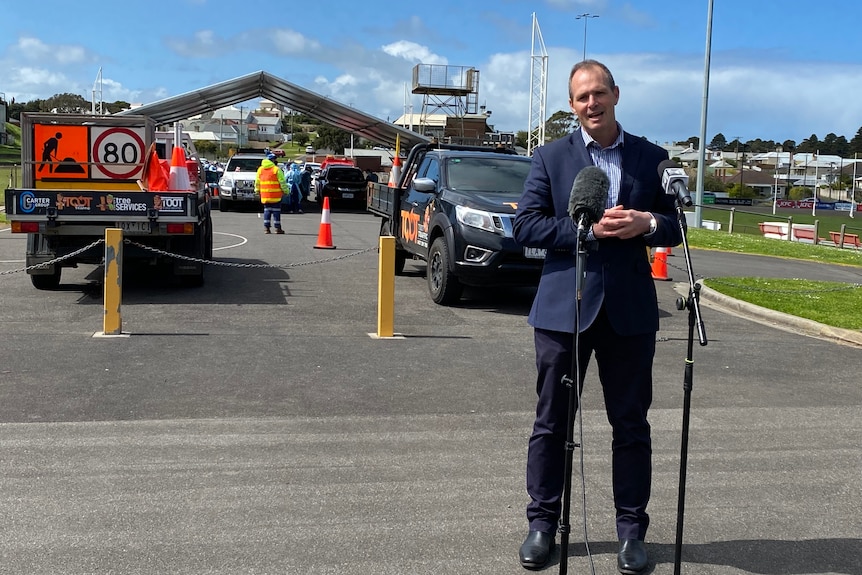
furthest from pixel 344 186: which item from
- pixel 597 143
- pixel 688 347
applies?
pixel 688 347

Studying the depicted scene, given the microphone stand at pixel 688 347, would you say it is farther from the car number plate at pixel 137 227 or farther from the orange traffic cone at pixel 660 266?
the orange traffic cone at pixel 660 266

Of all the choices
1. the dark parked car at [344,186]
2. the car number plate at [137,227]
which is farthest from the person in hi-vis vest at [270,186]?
the dark parked car at [344,186]

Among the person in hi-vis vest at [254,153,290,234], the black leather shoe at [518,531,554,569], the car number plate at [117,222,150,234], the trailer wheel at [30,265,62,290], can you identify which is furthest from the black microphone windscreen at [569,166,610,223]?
the person in hi-vis vest at [254,153,290,234]

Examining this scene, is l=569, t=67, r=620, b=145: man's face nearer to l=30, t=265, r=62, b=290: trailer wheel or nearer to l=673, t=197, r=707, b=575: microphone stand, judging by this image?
l=673, t=197, r=707, b=575: microphone stand

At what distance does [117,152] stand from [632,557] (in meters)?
10.8

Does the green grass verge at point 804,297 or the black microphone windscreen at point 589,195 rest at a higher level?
the black microphone windscreen at point 589,195

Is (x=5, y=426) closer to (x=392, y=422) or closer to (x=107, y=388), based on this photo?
(x=107, y=388)

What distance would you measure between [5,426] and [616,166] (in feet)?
13.8

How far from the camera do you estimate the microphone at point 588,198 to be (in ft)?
11.9

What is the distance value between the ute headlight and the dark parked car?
23.8 m

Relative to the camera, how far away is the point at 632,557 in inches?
160

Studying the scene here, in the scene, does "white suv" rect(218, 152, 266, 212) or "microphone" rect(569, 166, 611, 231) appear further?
"white suv" rect(218, 152, 266, 212)

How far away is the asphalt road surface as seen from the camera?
14.1ft

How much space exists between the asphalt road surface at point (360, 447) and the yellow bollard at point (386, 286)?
258mm
